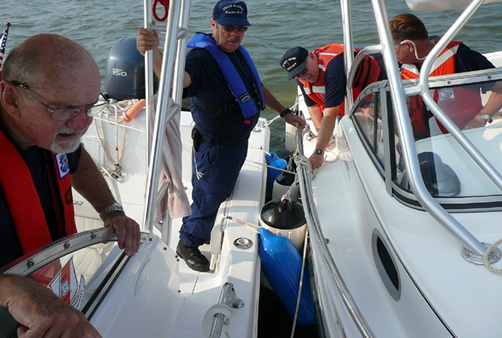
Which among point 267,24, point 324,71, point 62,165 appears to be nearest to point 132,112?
point 324,71

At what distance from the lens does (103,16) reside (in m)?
9.34

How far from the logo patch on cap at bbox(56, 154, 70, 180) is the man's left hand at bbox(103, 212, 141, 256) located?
0.74 feet

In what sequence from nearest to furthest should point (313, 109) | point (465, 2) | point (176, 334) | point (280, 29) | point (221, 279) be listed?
point (176, 334), point (465, 2), point (221, 279), point (313, 109), point (280, 29)

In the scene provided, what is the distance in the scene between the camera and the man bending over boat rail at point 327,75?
104 inches

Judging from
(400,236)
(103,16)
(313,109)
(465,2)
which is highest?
(465,2)

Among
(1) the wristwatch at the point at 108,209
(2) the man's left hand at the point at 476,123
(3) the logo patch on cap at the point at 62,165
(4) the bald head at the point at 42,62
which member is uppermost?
(4) the bald head at the point at 42,62

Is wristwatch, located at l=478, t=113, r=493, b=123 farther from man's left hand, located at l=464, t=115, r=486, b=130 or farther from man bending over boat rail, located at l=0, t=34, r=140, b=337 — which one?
man bending over boat rail, located at l=0, t=34, r=140, b=337

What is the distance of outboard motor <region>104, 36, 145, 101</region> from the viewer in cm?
383

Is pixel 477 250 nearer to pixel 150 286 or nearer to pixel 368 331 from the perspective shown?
pixel 368 331

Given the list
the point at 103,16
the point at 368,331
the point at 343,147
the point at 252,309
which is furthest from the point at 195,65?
the point at 103,16

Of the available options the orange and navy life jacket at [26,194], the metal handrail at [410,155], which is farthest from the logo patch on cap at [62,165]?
the metal handrail at [410,155]

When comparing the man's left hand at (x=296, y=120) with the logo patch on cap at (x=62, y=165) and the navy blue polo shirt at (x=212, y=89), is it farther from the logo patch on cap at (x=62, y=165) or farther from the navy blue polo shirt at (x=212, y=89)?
the logo patch on cap at (x=62, y=165)

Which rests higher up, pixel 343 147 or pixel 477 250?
pixel 477 250

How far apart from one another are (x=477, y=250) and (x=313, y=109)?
211 centimetres
